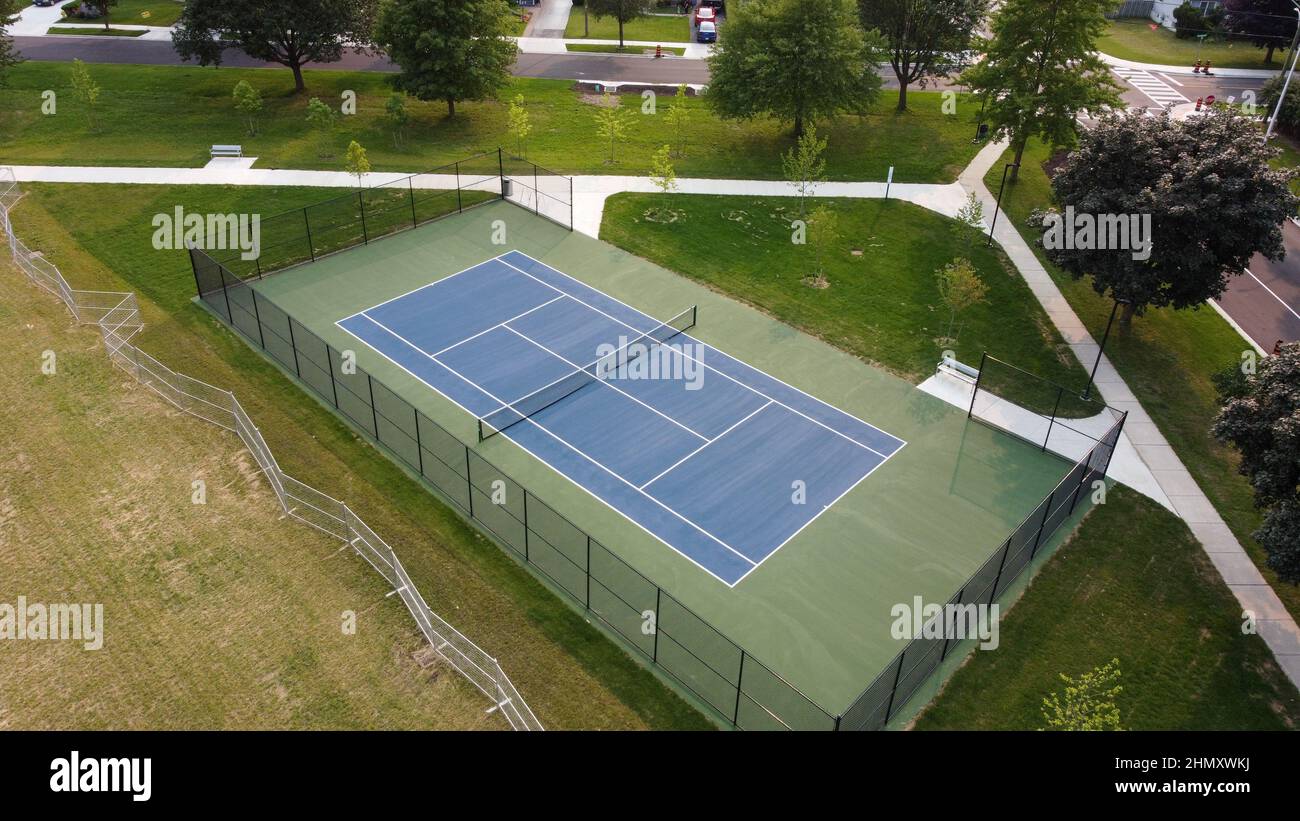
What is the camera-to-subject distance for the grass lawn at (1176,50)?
5809cm

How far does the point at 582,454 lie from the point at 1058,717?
531 inches

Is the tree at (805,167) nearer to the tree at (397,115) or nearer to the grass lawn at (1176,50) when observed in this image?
the tree at (397,115)

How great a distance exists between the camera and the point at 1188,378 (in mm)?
31359

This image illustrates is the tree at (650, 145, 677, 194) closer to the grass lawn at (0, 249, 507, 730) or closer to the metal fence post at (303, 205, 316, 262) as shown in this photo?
the metal fence post at (303, 205, 316, 262)

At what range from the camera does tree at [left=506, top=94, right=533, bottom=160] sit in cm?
4294

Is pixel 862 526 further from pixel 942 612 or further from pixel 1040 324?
pixel 1040 324

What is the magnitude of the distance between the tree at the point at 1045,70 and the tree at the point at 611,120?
15.7 meters

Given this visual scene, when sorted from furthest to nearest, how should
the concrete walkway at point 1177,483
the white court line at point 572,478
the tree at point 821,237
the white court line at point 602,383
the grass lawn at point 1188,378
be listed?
the tree at point 821,237
the white court line at point 602,383
the grass lawn at point 1188,378
the white court line at point 572,478
the concrete walkway at point 1177,483

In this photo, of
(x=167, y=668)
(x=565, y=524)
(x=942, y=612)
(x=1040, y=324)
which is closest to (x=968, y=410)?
(x=1040, y=324)

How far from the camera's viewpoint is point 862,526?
82.9 feet

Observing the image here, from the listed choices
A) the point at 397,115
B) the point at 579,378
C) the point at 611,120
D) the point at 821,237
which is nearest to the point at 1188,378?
the point at 821,237

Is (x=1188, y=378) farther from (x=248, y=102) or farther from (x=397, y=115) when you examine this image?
(x=248, y=102)

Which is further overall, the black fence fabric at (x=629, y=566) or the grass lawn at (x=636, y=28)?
the grass lawn at (x=636, y=28)

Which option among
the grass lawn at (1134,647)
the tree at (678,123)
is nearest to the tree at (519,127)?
the tree at (678,123)
